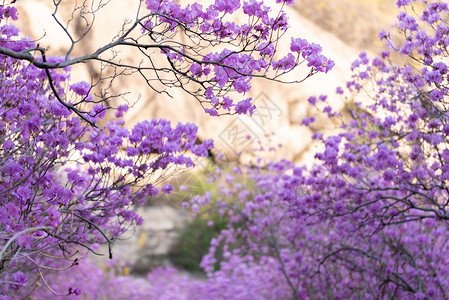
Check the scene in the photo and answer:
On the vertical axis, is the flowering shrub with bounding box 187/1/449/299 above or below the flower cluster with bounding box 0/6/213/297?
above

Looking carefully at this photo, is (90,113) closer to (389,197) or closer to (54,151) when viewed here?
(54,151)

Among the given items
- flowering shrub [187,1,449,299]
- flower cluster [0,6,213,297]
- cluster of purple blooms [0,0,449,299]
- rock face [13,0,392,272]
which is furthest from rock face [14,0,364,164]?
flower cluster [0,6,213,297]

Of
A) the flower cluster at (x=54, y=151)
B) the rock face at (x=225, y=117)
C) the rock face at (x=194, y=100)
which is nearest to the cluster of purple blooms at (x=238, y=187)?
the flower cluster at (x=54, y=151)

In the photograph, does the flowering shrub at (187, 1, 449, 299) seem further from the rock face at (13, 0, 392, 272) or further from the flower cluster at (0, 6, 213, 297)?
the rock face at (13, 0, 392, 272)

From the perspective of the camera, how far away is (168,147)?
9.96ft

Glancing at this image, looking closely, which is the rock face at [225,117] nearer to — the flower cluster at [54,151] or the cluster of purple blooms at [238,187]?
the cluster of purple blooms at [238,187]

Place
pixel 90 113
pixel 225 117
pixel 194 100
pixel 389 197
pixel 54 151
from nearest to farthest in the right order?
pixel 54 151 < pixel 90 113 < pixel 389 197 < pixel 194 100 < pixel 225 117

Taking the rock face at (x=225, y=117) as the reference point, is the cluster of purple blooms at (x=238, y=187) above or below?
below

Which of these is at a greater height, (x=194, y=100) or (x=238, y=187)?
(x=194, y=100)

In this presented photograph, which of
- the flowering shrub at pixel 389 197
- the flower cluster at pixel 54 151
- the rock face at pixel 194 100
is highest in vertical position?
the rock face at pixel 194 100

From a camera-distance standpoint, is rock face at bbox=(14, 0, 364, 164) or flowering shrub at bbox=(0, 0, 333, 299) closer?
flowering shrub at bbox=(0, 0, 333, 299)

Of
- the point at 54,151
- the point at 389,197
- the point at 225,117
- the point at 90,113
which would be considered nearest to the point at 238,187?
the point at 225,117

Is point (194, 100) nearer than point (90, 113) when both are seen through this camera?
No

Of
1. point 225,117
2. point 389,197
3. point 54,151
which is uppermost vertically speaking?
point 225,117
